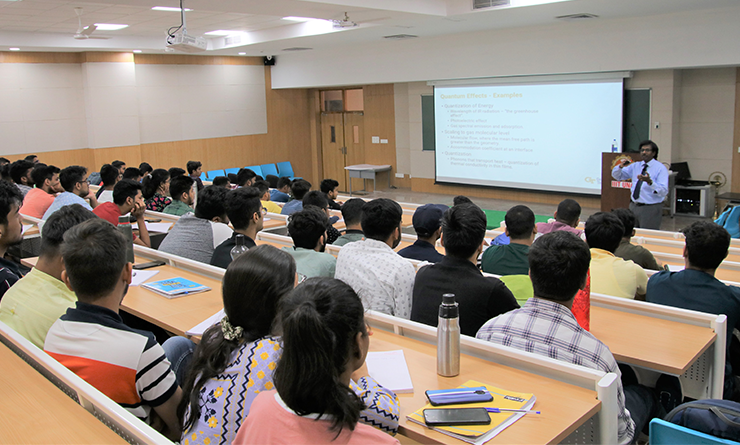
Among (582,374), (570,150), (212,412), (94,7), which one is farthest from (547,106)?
(212,412)

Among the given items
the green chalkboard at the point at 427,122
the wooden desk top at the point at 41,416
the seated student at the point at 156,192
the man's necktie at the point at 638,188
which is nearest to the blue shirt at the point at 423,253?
the wooden desk top at the point at 41,416

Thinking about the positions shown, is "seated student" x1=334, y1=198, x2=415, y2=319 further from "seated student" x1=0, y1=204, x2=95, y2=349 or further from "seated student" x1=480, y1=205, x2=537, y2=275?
"seated student" x1=0, y1=204, x2=95, y2=349

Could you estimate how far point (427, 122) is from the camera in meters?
12.0

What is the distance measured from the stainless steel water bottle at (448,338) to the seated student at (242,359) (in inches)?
17.3

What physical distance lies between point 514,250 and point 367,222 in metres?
0.90

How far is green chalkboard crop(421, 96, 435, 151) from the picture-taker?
11.9 meters

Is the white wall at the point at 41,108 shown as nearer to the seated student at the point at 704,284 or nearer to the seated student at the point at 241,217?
the seated student at the point at 241,217

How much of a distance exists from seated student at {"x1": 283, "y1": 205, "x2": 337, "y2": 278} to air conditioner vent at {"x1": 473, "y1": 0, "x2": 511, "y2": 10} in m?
5.18

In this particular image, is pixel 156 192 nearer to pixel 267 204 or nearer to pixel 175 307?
pixel 267 204

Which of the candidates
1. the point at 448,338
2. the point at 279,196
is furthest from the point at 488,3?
the point at 448,338

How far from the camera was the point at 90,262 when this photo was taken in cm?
198

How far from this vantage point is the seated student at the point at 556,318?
2047mm

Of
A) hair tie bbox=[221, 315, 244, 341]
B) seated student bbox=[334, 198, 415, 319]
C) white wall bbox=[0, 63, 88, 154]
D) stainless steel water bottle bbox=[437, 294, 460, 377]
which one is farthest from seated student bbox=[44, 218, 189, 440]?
white wall bbox=[0, 63, 88, 154]

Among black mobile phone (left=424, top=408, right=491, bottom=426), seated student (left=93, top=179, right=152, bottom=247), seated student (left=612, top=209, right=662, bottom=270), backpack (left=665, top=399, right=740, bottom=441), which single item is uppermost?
seated student (left=93, top=179, right=152, bottom=247)
